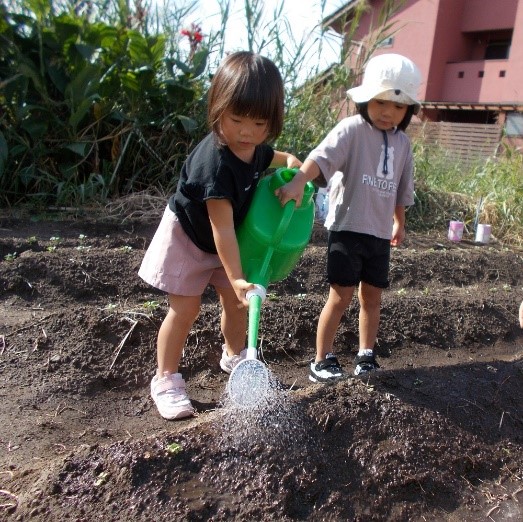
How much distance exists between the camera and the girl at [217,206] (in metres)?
1.79

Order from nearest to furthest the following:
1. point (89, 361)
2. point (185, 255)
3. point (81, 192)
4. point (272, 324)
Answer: point (185, 255) < point (89, 361) < point (272, 324) < point (81, 192)

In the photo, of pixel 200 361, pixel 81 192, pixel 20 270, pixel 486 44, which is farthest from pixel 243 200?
pixel 486 44

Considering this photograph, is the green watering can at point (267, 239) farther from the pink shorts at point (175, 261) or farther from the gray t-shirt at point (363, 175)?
the gray t-shirt at point (363, 175)

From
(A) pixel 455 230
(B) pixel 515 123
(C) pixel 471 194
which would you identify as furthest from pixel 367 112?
(B) pixel 515 123

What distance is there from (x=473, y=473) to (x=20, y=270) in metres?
2.43

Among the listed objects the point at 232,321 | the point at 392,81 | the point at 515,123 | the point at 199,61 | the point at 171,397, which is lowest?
the point at 171,397

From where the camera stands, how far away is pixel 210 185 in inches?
72.5

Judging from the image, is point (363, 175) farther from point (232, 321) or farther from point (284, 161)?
point (232, 321)

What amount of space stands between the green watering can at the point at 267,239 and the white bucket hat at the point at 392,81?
1.55 ft

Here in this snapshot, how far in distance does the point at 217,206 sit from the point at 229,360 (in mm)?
854

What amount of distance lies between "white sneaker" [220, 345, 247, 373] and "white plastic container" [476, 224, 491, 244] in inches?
145

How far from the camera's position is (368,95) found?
2281 mm

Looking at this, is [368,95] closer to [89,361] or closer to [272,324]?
[272,324]

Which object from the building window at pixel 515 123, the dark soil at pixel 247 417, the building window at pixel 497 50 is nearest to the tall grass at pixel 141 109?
the dark soil at pixel 247 417
